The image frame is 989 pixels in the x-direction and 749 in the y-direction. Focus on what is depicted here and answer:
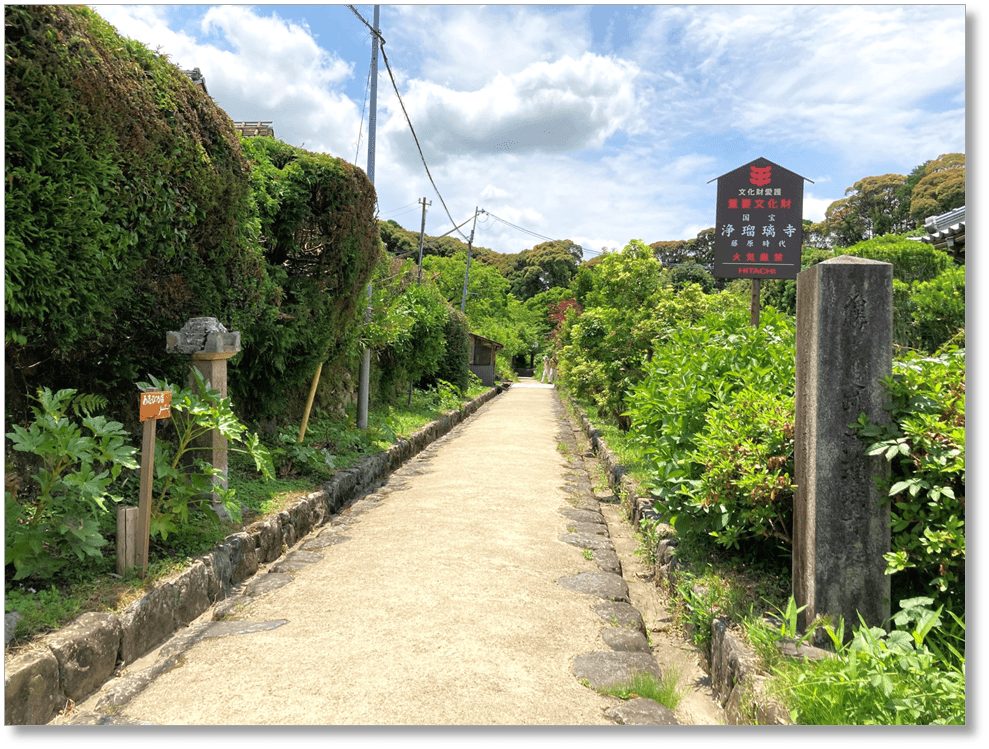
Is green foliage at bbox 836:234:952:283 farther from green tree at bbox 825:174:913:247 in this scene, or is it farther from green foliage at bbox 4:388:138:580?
green tree at bbox 825:174:913:247

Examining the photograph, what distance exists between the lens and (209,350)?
472 cm

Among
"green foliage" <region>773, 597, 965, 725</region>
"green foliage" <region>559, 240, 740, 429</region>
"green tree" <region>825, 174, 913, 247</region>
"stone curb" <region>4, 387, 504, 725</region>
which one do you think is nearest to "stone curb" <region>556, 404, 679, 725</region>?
"green foliage" <region>773, 597, 965, 725</region>

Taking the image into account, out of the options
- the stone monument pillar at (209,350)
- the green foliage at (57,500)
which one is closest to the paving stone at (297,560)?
the stone monument pillar at (209,350)

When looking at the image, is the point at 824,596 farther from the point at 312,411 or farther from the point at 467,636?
the point at 312,411

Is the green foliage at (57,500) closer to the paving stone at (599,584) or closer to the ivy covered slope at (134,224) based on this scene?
the ivy covered slope at (134,224)

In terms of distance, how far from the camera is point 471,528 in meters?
5.92

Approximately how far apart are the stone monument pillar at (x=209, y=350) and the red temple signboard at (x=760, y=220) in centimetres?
577

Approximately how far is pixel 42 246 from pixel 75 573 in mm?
1838

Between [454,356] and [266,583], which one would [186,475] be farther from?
[454,356]

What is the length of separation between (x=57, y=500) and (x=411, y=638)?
207 cm

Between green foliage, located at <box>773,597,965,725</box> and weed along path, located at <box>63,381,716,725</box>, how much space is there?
2.18 ft

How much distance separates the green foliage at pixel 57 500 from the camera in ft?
10.1

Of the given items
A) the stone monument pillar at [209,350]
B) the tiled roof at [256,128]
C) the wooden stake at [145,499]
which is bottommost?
the wooden stake at [145,499]

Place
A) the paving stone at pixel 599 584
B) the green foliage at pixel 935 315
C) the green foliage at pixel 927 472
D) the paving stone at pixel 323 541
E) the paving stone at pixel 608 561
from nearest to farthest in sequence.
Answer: the green foliage at pixel 927 472 < the paving stone at pixel 599 584 < the paving stone at pixel 608 561 < the paving stone at pixel 323 541 < the green foliage at pixel 935 315
